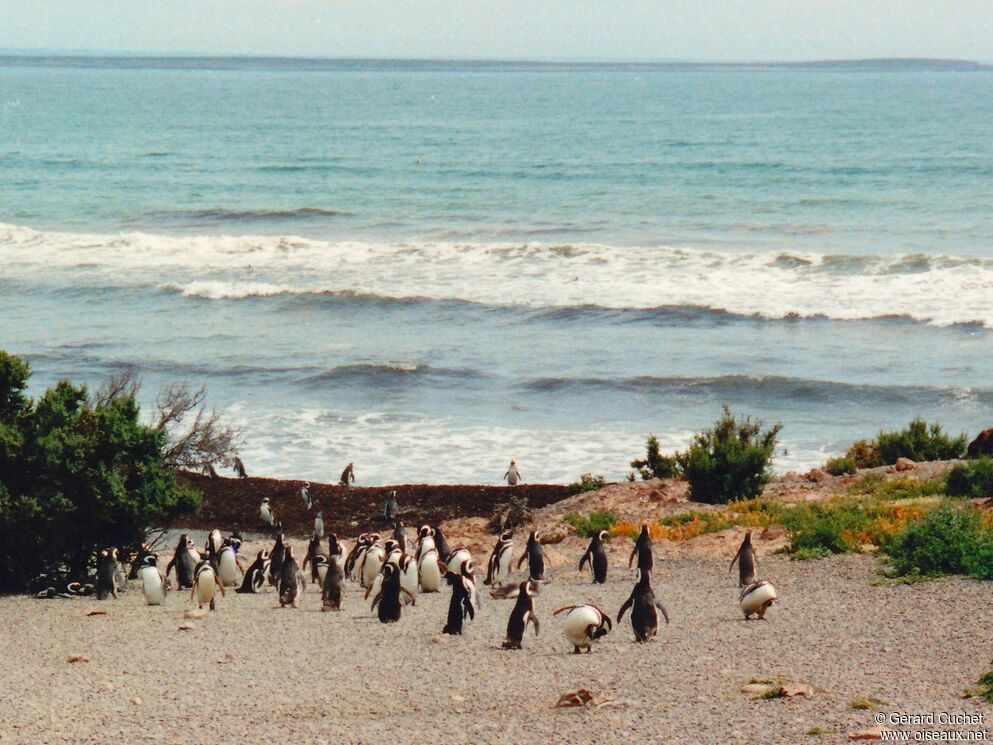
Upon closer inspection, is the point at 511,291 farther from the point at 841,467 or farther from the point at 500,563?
the point at 500,563

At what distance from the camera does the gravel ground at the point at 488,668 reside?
429 inches

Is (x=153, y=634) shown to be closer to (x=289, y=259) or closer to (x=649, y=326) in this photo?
(x=649, y=326)

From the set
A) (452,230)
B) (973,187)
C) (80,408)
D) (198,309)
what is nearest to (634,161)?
(973,187)

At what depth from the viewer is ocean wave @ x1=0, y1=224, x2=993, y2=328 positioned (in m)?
41.9

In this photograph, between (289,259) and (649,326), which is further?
(289,259)

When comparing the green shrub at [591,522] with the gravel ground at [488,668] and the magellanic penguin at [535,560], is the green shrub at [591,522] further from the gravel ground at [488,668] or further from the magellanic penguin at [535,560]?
the gravel ground at [488,668]

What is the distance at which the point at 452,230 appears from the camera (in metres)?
57.1

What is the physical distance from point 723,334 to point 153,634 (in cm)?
2620

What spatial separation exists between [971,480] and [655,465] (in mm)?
6386

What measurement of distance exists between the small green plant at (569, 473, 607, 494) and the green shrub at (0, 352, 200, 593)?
25.5ft

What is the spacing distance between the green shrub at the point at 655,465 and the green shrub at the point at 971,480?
5.54 metres

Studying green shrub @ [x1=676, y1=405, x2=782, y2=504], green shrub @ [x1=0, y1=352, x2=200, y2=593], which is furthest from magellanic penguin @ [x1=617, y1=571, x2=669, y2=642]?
green shrub @ [x1=676, y1=405, x2=782, y2=504]

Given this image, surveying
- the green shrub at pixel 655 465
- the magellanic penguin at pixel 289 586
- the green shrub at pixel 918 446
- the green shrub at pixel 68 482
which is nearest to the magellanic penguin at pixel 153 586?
the green shrub at pixel 68 482

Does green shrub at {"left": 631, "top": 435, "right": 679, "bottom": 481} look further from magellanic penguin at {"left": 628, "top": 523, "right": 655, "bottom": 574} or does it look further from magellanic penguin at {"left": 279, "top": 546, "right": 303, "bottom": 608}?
magellanic penguin at {"left": 279, "top": 546, "right": 303, "bottom": 608}
